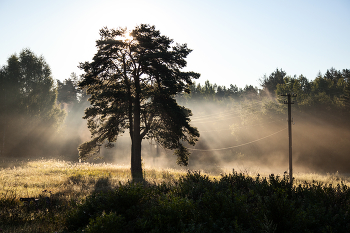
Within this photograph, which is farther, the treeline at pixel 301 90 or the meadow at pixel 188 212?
the treeline at pixel 301 90

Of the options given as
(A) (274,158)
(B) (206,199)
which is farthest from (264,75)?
(B) (206,199)

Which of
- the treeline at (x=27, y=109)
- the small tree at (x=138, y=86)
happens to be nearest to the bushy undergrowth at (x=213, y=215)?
the small tree at (x=138, y=86)

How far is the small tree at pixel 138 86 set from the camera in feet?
57.2

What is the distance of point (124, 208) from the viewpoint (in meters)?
6.55

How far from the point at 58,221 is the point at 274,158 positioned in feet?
152

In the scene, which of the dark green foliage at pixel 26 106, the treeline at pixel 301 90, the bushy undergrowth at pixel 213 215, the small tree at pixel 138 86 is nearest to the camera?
the bushy undergrowth at pixel 213 215

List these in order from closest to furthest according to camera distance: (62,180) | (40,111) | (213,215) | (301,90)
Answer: (213,215), (62,180), (40,111), (301,90)

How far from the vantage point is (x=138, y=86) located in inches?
704

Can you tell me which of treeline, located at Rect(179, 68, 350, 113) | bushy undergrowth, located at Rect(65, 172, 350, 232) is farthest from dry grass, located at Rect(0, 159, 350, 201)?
treeline, located at Rect(179, 68, 350, 113)

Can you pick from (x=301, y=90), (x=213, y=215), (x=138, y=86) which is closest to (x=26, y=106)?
(x=138, y=86)

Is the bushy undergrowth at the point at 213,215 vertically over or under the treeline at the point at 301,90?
under

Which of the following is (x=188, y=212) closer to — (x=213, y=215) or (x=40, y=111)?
(x=213, y=215)

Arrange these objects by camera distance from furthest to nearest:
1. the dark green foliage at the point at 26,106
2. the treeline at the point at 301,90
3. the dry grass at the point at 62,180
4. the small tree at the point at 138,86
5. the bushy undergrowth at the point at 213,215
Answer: the treeline at the point at 301,90
the dark green foliage at the point at 26,106
the small tree at the point at 138,86
the dry grass at the point at 62,180
the bushy undergrowth at the point at 213,215

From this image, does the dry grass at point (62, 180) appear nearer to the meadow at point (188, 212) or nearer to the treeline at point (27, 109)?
the meadow at point (188, 212)
